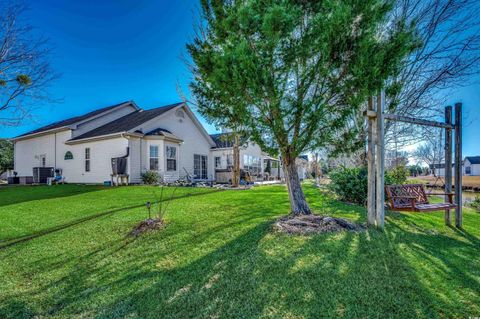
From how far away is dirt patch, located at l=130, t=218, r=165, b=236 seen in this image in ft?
16.8

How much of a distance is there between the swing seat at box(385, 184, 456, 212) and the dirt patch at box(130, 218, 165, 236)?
16.7ft

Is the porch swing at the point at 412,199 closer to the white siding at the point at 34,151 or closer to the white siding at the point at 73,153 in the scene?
the white siding at the point at 73,153

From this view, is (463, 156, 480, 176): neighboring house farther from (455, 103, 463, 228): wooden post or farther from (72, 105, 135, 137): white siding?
(72, 105, 135, 137): white siding

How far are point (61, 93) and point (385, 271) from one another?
1477 cm

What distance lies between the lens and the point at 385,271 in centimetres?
325

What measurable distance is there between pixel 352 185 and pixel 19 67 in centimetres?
1503

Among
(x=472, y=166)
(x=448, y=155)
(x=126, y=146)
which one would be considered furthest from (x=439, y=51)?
(x=472, y=166)

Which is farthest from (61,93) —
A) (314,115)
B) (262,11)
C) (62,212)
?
(314,115)

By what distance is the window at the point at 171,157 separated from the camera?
1650 cm

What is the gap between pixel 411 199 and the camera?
16.6ft

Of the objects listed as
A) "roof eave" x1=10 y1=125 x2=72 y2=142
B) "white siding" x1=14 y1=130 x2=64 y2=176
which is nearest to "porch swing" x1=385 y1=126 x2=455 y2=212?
"roof eave" x1=10 y1=125 x2=72 y2=142

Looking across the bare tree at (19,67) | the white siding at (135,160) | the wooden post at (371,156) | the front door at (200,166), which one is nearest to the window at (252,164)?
the front door at (200,166)

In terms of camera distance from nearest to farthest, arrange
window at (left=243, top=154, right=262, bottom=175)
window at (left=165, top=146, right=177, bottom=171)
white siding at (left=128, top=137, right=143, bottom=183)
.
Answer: white siding at (left=128, top=137, right=143, bottom=183), window at (left=165, top=146, right=177, bottom=171), window at (left=243, top=154, right=262, bottom=175)

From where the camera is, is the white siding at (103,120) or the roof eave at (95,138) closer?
the roof eave at (95,138)
